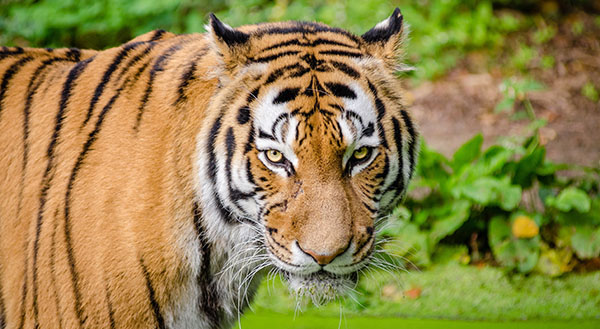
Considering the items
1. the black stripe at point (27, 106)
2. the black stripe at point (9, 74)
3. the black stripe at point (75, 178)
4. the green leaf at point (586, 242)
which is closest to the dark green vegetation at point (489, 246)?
the green leaf at point (586, 242)

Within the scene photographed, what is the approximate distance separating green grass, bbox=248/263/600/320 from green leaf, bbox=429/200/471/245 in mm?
161

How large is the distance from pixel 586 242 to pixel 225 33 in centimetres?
258

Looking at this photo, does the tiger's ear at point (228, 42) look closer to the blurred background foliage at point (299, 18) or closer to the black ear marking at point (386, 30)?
the black ear marking at point (386, 30)

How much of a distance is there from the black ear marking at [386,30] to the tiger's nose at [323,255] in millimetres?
696

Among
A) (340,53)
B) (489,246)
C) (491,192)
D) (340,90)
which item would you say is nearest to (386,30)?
(340,53)

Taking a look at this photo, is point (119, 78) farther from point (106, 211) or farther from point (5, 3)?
point (5, 3)

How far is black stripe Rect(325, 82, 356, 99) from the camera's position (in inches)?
84.8

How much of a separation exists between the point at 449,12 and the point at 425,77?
86cm

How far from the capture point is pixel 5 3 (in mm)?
6125

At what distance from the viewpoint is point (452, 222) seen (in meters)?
3.97

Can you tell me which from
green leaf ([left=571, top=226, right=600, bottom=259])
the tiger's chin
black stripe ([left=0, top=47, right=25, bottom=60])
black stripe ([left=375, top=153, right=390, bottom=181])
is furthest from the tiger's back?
green leaf ([left=571, top=226, right=600, bottom=259])

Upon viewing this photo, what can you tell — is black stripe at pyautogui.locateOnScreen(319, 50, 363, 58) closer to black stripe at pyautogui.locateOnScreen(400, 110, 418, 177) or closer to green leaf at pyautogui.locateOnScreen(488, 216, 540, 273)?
black stripe at pyautogui.locateOnScreen(400, 110, 418, 177)

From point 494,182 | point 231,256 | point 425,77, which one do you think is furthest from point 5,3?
point 231,256

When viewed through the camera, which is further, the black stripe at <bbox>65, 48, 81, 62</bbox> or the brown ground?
the brown ground
